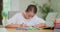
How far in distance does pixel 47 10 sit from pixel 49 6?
15cm

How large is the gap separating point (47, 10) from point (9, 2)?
3.75ft

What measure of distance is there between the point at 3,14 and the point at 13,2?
48 cm

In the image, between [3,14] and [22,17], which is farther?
[3,14]

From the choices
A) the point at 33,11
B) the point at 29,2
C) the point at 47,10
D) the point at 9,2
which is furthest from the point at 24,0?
the point at 33,11

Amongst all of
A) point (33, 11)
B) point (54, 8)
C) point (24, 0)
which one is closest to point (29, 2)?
point (24, 0)

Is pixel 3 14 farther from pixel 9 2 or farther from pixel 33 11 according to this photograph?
pixel 33 11

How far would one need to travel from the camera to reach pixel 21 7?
4.29 metres

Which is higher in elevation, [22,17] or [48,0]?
[48,0]

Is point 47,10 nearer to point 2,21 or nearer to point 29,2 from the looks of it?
point 29,2

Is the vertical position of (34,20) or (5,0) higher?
(5,0)

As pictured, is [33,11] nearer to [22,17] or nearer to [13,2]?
[22,17]

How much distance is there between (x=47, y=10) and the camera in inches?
165

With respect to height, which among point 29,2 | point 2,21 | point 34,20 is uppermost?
point 29,2

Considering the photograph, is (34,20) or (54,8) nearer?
(34,20)
